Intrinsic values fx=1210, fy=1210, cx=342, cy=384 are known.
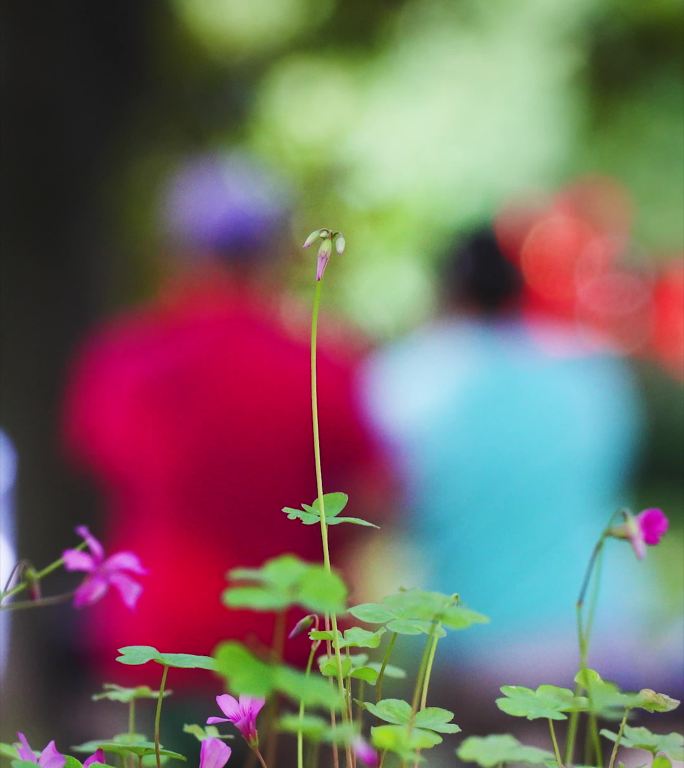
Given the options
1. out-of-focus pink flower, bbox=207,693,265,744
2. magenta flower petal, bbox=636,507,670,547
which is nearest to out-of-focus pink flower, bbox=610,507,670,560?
magenta flower petal, bbox=636,507,670,547

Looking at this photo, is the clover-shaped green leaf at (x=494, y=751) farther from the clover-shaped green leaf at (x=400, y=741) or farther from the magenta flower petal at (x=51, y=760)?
the magenta flower petal at (x=51, y=760)

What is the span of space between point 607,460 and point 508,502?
390 mm

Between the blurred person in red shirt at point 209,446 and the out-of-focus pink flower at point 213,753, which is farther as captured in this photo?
the blurred person in red shirt at point 209,446

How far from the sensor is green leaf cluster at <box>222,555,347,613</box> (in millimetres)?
472

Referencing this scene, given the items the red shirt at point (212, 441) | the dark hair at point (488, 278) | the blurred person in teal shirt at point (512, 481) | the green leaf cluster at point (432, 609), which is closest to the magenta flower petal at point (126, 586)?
the green leaf cluster at point (432, 609)

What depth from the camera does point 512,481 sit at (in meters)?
3.53

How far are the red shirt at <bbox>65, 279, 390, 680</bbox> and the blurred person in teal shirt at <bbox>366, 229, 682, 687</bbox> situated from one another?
0.59 meters

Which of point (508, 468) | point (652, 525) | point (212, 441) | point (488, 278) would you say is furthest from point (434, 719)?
point (488, 278)

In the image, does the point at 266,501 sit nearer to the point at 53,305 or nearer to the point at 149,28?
the point at 53,305

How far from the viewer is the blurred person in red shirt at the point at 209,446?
2785mm

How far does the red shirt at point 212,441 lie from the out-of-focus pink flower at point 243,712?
211 centimetres

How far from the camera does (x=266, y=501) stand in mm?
2879

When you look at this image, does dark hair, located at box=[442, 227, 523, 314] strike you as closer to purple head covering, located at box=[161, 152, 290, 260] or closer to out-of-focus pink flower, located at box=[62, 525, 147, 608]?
purple head covering, located at box=[161, 152, 290, 260]

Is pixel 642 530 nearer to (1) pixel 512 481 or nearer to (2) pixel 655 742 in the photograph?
(2) pixel 655 742
